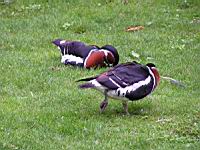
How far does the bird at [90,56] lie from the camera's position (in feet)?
37.5

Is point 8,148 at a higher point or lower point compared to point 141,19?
higher

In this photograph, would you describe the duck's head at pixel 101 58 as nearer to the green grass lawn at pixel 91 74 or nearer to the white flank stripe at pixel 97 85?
the green grass lawn at pixel 91 74

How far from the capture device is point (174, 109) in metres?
8.99

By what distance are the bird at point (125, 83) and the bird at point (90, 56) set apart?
258cm

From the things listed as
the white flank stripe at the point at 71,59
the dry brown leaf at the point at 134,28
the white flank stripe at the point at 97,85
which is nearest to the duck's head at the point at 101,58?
the white flank stripe at the point at 71,59

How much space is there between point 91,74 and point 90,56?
494mm

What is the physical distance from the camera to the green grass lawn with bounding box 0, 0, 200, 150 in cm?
777

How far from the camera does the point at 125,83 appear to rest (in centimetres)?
851

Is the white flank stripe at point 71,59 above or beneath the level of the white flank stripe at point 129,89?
beneath

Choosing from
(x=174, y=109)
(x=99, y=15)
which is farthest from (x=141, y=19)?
(x=174, y=109)

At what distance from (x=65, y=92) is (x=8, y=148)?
2637 mm

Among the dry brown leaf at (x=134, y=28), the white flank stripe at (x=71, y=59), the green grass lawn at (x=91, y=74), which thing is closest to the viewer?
the green grass lawn at (x=91, y=74)

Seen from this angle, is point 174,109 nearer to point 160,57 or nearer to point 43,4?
point 160,57

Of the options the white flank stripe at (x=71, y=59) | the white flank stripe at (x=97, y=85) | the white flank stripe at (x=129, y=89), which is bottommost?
the white flank stripe at (x=71, y=59)
